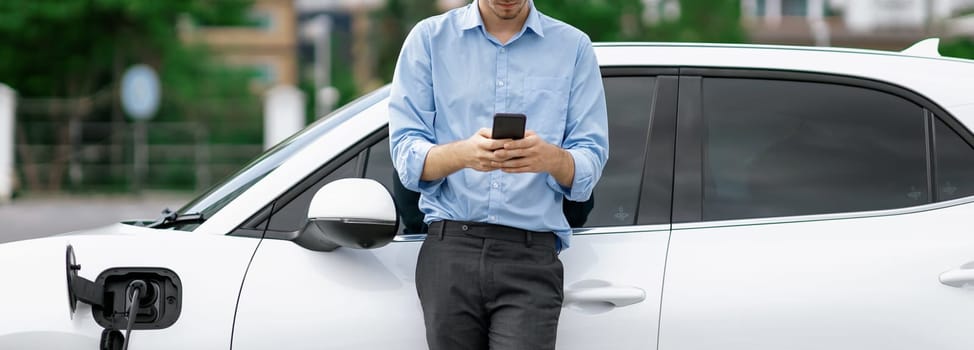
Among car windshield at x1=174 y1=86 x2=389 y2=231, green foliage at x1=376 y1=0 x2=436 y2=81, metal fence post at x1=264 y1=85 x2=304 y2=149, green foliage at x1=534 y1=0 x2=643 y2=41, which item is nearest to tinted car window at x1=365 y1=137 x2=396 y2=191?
car windshield at x1=174 y1=86 x2=389 y2=231

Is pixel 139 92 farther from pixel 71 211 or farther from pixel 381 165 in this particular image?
pixel 381 165

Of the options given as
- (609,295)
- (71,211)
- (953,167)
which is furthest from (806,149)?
(71,211)

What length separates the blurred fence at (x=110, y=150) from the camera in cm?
2470

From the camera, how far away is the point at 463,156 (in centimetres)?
284

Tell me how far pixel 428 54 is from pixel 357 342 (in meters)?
0.77

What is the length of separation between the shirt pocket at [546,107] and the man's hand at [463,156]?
0.18m

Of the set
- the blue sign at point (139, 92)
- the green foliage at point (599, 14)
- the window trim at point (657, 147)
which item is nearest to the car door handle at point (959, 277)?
the window trim at point (657, 147)

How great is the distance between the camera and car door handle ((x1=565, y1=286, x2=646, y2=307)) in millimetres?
3184

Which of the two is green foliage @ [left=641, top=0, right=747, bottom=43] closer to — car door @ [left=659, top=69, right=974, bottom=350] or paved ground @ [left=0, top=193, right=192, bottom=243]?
paved ground @ [left=0, top=193, right=192, bottom=243]

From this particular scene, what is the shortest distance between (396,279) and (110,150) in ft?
76.4

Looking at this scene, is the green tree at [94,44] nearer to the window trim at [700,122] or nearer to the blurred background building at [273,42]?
the window trim at [700,122]

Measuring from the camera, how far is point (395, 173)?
3.42 metres

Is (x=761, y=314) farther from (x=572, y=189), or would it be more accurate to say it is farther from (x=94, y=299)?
(x=94, y=299)

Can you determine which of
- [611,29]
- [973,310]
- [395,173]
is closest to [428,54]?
[395,173]
